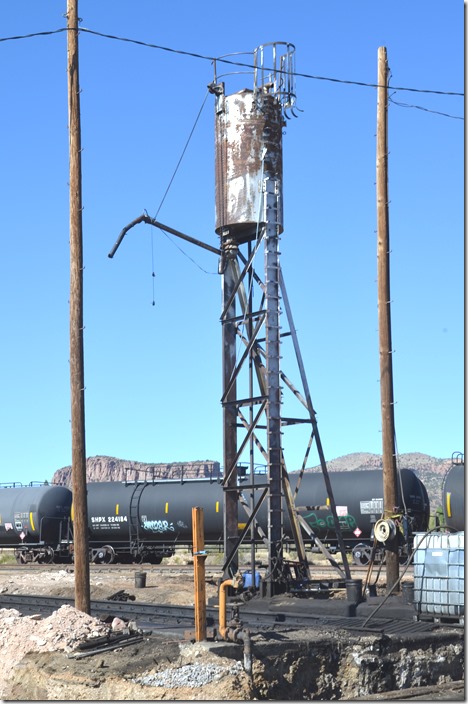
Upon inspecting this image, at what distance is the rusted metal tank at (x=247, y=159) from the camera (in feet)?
62.2

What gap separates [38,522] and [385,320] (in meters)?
24.8

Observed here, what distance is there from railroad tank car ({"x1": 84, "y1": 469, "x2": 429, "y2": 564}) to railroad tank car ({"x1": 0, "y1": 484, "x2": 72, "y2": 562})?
5.08 ft

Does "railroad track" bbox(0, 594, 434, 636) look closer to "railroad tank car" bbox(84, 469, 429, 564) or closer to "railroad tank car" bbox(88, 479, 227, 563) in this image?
"railroad tank car" bbox(84, 469, 429, 564)

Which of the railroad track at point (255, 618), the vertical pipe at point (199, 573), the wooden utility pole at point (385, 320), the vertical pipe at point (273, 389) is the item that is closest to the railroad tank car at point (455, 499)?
the wooden utility pole at point (385, 320)

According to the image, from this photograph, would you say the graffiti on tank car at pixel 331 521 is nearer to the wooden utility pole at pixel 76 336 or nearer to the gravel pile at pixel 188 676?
the wooden utility pole at pixel 76 336

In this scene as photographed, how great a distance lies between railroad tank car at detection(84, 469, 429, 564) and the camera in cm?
3177

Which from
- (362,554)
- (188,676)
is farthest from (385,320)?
(362,554)

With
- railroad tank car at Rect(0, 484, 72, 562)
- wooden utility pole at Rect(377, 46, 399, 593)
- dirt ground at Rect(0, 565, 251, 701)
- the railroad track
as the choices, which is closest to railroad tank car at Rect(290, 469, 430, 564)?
railroad tank car at Rect(0, 484, 72, 562)

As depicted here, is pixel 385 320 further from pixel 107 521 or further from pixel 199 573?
pixel 107 521

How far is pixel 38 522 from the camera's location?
129 feet

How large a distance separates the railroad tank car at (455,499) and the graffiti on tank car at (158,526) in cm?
1423

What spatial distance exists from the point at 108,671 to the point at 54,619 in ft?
7.25

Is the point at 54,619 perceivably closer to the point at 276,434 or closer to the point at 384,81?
the point at 276,434

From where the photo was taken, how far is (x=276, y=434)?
58.6 feet
